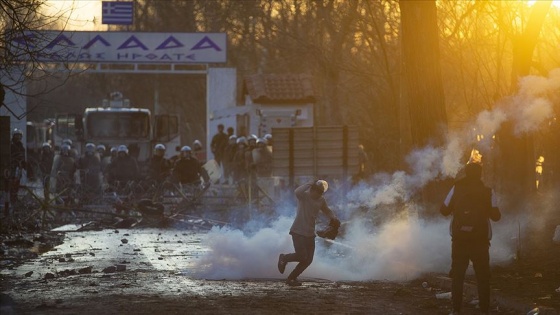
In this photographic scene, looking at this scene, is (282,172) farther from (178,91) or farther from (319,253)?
(178,91)

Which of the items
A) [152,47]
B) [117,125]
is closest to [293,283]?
[117,125]

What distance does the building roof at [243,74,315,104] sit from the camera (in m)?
50.3

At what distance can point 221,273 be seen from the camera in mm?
16375

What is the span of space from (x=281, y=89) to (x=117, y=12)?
27.8ft

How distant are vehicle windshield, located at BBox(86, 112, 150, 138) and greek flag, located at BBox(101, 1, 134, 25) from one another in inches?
424

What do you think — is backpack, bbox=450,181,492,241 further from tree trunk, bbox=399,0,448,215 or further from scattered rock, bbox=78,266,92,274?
tree trunk, bbox=399,0,448,215

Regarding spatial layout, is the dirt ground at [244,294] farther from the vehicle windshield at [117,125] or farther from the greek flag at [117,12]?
the greek flag at [117,12]

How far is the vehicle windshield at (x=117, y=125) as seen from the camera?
42.3m

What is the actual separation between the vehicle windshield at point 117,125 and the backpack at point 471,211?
30.7 m

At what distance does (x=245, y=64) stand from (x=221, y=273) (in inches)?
2042

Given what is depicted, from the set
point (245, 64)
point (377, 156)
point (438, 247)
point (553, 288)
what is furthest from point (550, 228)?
point (245, 64)

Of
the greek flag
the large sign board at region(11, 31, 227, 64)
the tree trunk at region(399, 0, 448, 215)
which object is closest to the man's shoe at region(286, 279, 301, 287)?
the tree trunk at region(399, 0, 448, 215)

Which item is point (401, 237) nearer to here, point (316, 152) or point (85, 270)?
point (85, 270)

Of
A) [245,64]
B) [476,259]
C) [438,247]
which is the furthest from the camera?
[245,64]
